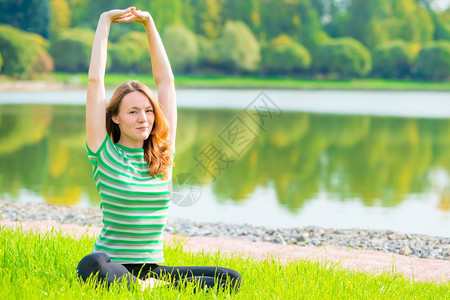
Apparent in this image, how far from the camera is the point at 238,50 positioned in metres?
78.1

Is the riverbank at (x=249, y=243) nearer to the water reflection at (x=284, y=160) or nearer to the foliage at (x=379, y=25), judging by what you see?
the water reflection at (x=284, y=160)

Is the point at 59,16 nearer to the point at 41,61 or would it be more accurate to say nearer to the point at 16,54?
the point at 41,61

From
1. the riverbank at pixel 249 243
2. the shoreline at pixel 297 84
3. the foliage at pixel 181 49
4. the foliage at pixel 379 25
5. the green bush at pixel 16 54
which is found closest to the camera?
the riverbank at pixel 249 243

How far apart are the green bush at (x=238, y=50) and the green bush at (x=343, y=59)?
7.14 meters

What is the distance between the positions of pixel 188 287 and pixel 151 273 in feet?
0.69

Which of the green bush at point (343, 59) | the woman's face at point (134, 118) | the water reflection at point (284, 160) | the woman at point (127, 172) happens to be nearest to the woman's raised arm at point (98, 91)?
the woman at point (127, 172)

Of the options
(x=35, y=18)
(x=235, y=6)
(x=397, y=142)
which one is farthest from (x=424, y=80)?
(x=397, y=142)

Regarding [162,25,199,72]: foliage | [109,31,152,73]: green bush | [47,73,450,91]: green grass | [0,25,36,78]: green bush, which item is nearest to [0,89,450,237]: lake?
[0,25,36,78]: green bush

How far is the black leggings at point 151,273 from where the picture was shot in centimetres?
359

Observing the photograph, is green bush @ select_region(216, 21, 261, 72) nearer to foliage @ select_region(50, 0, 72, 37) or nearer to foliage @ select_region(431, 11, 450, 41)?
foliage @ select_region(50, 0, 72, 37)

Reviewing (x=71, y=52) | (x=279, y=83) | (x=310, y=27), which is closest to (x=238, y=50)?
(x=279, y=83)

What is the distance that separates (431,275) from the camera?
17.7ft

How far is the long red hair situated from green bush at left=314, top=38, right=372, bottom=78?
7453cm

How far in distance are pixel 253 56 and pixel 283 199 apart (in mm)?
67901
